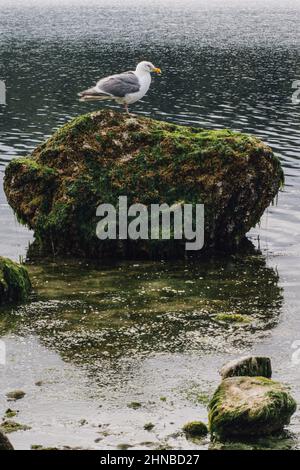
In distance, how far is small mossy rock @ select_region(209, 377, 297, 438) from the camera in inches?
524

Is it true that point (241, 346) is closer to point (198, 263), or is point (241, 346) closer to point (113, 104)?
point (198, 263)

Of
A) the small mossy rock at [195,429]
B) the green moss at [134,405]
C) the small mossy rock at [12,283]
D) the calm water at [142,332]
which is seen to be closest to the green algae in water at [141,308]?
the calm water at [142,332]

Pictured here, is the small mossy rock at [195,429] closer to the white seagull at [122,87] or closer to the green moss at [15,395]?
the green moss at [15,395]

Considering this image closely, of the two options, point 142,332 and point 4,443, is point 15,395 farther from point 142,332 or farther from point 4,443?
point 142,332

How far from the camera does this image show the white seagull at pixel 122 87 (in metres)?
24.8

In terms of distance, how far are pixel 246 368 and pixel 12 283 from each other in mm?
6960

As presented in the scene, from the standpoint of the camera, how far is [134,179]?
24.2 meters

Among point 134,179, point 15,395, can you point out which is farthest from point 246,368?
point 134,179

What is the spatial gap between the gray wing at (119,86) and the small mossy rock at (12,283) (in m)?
6.97

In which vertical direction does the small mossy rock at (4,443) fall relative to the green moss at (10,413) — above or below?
above

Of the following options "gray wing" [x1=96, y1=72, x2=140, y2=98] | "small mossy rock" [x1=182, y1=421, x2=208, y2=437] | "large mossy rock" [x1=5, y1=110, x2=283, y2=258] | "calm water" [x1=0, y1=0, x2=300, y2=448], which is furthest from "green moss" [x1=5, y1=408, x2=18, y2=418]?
"gray wing" [x1=96, y1=72, x2=140, y2=98]

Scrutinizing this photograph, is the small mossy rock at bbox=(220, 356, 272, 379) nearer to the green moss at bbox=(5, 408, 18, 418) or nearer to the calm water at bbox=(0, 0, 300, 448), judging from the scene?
the calm water at bbox=(0, 0, 300, 448)
